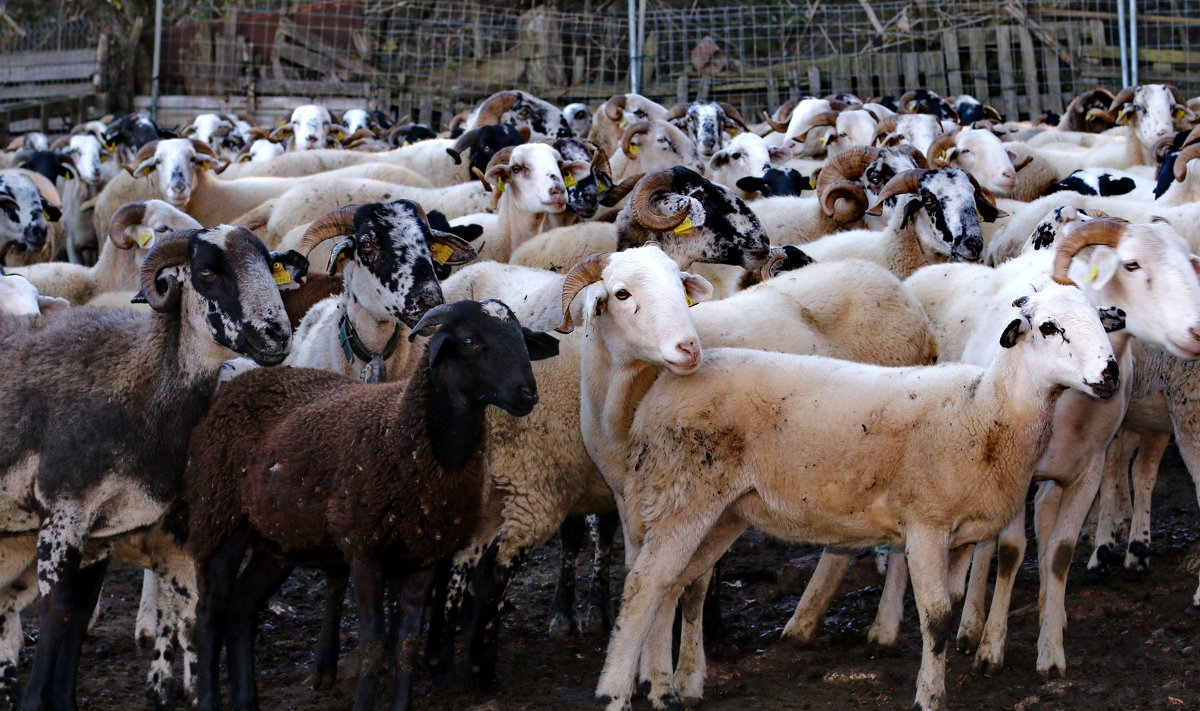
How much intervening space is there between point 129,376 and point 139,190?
7.22m

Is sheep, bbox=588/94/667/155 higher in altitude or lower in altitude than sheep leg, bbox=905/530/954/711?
higher

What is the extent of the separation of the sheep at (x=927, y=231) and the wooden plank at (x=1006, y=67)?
32.5ft

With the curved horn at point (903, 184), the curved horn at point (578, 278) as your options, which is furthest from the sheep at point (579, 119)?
the curved horn at point (578, 278)

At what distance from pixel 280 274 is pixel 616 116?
7329mm

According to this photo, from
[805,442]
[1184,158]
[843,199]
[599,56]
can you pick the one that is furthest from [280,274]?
[599,56]

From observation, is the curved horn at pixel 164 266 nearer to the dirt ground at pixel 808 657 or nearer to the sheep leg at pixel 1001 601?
the dirt ground at pixel 808 657

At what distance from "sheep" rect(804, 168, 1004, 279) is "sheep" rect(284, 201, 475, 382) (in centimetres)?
261

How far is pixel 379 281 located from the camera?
6.70 meters

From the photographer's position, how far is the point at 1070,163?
11.8 meters

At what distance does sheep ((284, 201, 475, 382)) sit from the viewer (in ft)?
21.9

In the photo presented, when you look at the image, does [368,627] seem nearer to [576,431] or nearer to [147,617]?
[576,431]

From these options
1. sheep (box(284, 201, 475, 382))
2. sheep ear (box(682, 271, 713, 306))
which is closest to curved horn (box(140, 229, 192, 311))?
sheep (box(284, 201, 475, 382))

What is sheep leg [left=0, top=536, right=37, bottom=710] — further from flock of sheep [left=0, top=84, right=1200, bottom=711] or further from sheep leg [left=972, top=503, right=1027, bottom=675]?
sheep leg [left=972, top=503, right=1027, bottom=675]

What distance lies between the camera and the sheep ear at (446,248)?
700 centimetres
